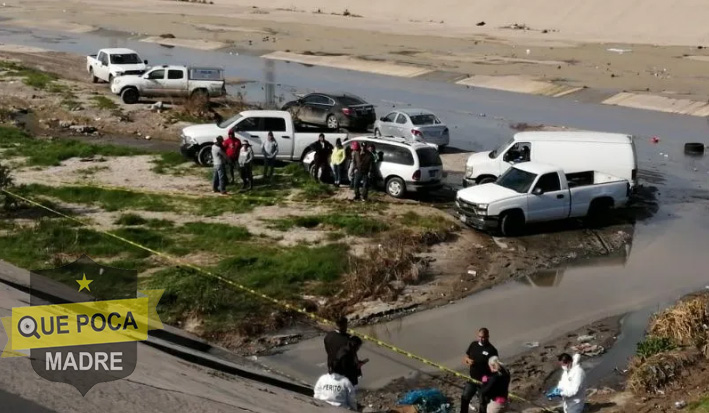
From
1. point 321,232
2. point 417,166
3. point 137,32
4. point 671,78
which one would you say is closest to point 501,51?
point 671,78

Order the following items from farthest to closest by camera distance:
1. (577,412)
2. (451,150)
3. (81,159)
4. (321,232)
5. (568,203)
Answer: (451,150), (81,159), (568,203), (321,232), (577,412)

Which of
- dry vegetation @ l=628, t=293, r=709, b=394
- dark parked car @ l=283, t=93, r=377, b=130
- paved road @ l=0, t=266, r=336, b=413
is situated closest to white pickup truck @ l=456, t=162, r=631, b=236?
dry vegetation @ l=628, t=293, r=709, b=394

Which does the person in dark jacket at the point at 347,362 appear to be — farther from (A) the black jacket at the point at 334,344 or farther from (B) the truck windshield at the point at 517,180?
(B) the truck windshield at the point at 517,180

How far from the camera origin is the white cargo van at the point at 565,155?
84.2 ft

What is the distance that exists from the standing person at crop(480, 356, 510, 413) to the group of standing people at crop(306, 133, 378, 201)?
1261 centimetres

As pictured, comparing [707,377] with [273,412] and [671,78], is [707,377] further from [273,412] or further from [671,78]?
[671,78]

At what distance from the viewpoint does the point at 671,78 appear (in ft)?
168

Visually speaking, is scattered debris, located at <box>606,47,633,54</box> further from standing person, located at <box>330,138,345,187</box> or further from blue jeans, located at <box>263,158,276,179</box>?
blue jeans, located at <box>263,158,276,179</box>

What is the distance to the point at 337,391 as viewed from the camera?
38.3 ft

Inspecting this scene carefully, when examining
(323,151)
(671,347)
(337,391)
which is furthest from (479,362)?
(323,151)

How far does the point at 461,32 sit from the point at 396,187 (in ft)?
165

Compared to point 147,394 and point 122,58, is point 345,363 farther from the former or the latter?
point 122,58

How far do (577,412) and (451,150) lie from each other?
68.3 ft

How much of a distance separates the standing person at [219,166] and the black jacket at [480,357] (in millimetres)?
13170
